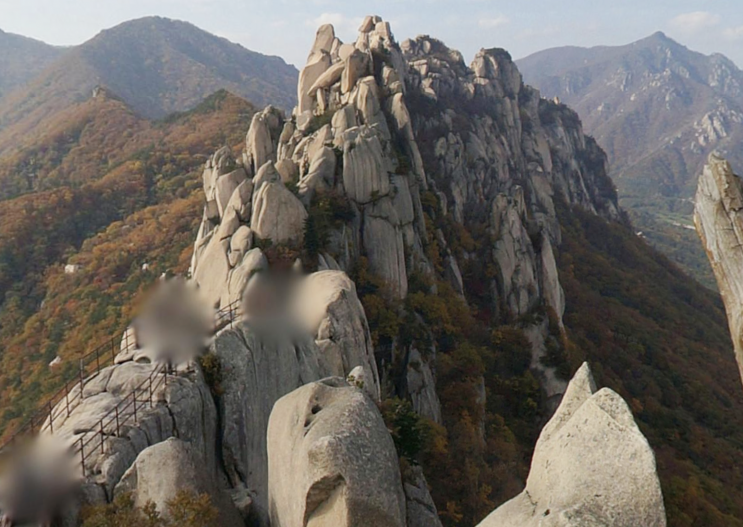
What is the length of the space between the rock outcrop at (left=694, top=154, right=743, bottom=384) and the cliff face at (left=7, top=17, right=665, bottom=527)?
13.1ft

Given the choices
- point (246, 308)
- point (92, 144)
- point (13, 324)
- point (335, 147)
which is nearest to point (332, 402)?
point (246, 308)

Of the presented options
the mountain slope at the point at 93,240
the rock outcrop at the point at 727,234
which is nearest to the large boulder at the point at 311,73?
the mountain slope at the point at 93,240

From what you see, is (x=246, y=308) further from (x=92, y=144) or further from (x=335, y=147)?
(x=92, y=144)

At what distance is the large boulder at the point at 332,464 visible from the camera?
32.4ft

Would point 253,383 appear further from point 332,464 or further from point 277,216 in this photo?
point 277,216

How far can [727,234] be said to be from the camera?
1116cm

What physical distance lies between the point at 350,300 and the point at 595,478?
14077 mm

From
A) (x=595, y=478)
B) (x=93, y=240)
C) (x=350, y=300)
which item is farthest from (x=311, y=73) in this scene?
(x=595, y=478)

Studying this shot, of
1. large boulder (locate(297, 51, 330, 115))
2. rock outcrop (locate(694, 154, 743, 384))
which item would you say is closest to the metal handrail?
rock outcrop (locate(694, 154, 743, 384))

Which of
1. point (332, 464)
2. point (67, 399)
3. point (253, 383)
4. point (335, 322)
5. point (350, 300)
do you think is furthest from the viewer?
point (350, 300)

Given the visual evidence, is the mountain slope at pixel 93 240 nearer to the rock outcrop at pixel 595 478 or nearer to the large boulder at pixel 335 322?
the large boulder at pixel 335 322

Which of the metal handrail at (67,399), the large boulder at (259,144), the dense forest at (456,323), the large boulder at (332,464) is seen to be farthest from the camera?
the large boulder at (259,144)

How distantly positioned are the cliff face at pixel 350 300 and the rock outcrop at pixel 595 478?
0.04 metres

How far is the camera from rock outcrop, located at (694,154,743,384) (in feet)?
36.0
